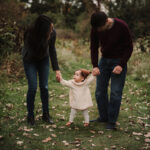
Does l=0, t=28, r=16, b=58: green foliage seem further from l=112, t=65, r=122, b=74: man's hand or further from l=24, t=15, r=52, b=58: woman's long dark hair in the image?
l=112, t=65, r=122, b=74: man's hand

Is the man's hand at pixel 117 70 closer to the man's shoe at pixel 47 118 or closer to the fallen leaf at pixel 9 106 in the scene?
the man's shoe at pixel 47 118

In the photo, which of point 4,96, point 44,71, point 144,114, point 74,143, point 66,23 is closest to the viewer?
point 74,143

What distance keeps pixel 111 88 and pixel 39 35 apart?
1.63 meters

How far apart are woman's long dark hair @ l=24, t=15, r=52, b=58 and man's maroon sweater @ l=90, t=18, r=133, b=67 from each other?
94 cm

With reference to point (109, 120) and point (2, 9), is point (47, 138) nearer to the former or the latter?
point (109, 120)

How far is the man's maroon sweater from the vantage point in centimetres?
413

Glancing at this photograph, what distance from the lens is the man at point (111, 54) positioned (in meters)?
4.11

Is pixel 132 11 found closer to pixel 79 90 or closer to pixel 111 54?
pixel 111 54

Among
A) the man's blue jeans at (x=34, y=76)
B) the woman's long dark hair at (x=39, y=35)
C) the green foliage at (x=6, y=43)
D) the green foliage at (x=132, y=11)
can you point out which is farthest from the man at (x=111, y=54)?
the green foliage at (x=132, y=11)

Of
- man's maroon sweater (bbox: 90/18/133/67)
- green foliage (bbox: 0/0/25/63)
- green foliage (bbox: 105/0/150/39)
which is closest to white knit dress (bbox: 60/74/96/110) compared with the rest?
man's maroon sweater (bbox: 90/18/133/67)

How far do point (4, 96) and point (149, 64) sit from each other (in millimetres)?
5759

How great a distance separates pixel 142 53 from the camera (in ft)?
35.3

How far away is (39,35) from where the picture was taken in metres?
3.86

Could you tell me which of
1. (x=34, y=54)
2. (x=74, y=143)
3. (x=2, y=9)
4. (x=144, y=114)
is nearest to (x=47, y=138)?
(x=74, y=143)
